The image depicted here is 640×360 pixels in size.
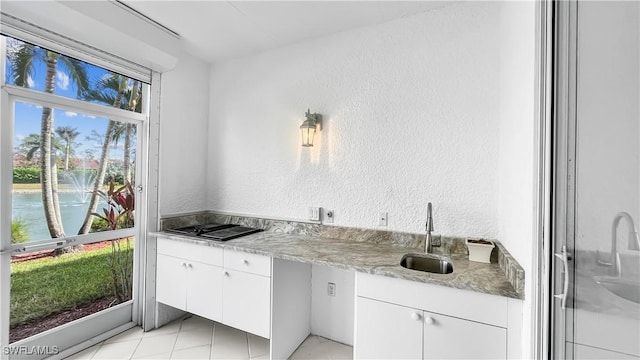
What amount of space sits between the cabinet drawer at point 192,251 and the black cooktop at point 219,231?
9 cm

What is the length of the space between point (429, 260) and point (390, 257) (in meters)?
0.29

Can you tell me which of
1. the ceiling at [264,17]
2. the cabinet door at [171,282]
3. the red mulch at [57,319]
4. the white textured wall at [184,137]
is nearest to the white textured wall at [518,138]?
the ceiling at [264,17]

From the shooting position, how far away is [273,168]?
8.09ft

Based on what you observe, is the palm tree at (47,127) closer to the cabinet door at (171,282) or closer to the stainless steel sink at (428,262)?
the cabinet door at (171,282)

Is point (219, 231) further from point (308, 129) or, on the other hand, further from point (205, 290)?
point (308, 129)

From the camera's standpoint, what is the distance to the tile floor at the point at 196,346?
190cm

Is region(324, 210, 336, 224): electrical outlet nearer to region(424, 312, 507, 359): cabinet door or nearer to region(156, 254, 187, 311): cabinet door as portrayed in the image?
region(424, 312, 507, 359): cabinet door

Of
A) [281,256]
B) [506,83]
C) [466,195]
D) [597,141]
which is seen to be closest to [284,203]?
[281,256]

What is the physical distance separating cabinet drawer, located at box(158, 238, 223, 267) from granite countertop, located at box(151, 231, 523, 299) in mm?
54

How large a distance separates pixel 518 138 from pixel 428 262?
3.04 ft

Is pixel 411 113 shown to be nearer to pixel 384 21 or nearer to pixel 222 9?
pixel 384 21

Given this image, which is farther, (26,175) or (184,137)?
(184,137)

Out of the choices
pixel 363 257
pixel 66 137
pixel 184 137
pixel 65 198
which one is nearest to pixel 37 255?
pixel 65 198

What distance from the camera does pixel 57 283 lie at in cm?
185
